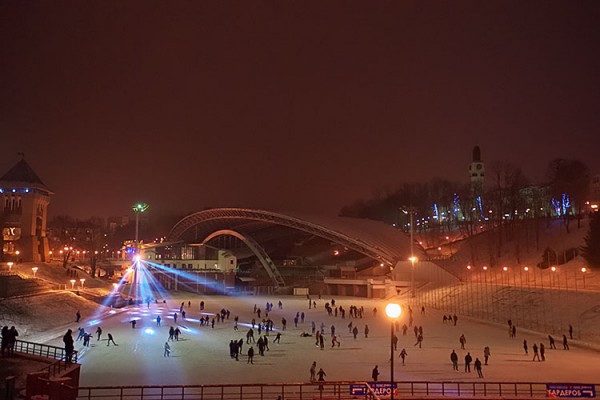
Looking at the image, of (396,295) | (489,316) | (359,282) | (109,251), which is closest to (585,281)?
(489,316)

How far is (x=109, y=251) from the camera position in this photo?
14038cm

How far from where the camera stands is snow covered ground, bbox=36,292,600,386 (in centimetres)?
1941

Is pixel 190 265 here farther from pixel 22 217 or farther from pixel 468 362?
pixel 468 362

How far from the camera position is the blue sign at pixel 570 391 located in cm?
1425

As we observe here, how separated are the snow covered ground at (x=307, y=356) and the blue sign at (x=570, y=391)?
13.6 ft

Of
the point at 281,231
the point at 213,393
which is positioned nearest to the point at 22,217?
the point at 281,231

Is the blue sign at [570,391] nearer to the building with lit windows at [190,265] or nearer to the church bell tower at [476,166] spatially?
the building with lit windows at [190,265]

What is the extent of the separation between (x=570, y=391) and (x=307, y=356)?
12767 mm

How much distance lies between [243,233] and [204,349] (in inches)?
2411

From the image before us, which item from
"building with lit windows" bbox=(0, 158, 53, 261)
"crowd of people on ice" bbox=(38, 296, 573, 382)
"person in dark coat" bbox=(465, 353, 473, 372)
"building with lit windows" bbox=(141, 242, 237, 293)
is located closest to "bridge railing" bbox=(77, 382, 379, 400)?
"crowd of people on ice" bbox=(38, 296, 573, 382)

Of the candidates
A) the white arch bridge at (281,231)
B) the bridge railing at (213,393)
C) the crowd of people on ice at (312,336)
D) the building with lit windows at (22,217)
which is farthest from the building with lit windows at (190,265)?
the bridge railing at (213,393)

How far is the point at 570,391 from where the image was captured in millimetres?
14352

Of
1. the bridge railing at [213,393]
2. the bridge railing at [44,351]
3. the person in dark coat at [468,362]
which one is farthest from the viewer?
the person in dark coat at [468,362]

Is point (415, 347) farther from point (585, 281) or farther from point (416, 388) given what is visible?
point (585, 281)
